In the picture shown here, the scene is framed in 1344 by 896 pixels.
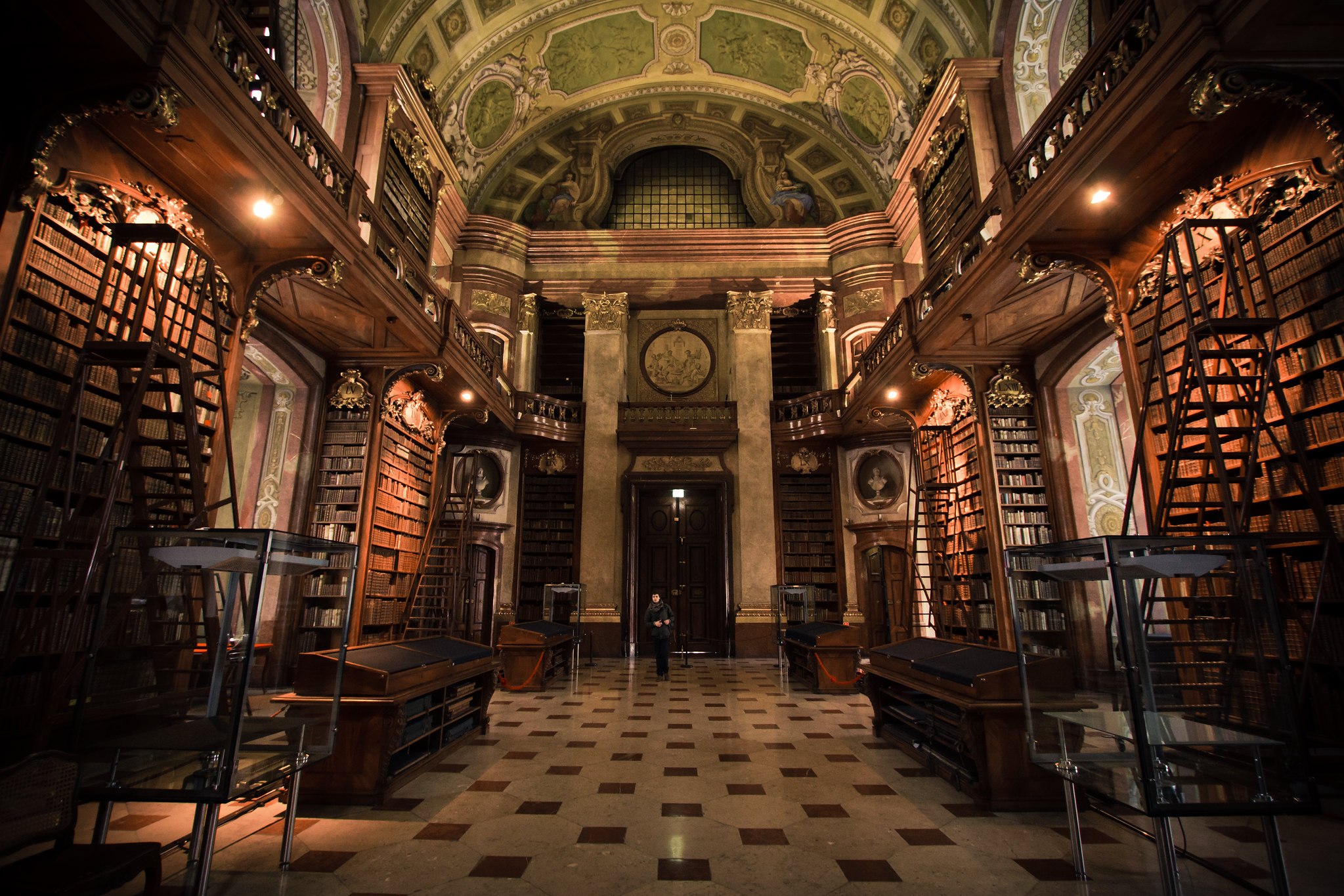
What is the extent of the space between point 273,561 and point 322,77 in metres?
7.49

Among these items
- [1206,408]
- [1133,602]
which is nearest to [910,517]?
[1206,408]

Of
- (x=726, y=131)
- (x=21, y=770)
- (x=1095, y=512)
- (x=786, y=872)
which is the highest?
(x=726, y=131)

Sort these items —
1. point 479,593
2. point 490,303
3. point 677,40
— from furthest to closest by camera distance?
point 490,303 < point 677,40 < point 479,593

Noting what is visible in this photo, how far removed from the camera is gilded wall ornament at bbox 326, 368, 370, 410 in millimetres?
7918

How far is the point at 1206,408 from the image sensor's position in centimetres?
350

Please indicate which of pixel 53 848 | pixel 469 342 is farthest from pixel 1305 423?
pixel 469 342

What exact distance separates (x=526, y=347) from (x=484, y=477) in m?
2.91

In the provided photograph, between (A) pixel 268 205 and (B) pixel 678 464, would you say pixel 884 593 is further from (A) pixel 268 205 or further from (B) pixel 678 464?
(A) pixel 268 205

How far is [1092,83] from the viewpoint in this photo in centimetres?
437

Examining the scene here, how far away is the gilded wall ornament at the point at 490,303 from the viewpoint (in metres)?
12.5

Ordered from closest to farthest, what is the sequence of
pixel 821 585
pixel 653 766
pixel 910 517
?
1. pixel 653 766
2. pixel 910 517
3. pixel 821 585

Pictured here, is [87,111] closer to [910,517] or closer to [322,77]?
[322,77]

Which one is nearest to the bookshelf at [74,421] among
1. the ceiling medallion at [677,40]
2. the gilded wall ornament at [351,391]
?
the gilded wall ornament at [351,391]

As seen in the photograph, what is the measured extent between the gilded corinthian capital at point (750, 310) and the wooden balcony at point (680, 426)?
1.78 m
